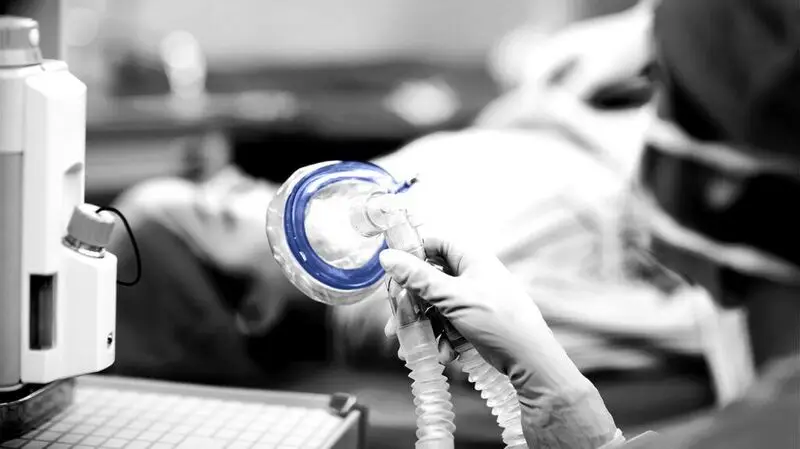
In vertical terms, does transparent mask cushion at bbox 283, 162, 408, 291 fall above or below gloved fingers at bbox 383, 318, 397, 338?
above

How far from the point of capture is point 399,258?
64 centimetres

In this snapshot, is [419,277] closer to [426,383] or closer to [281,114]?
[426,383]

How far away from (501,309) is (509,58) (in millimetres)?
2155

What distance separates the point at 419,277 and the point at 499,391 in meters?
0.12

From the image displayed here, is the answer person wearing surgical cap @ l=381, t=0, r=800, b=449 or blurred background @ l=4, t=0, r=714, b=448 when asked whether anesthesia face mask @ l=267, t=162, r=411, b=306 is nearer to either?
person wearing surgical cap @ l=381, t=0, r=800, b=449

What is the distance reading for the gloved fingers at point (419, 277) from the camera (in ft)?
2.08

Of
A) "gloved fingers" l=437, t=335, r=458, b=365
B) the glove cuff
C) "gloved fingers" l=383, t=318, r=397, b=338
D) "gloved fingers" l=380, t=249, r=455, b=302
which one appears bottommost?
the glove cuff

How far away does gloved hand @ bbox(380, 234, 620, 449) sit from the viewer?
24.8 inches

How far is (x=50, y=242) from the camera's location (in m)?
0.62

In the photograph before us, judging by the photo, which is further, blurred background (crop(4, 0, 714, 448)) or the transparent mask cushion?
blurred background (crop(4, 0, 714, 448))

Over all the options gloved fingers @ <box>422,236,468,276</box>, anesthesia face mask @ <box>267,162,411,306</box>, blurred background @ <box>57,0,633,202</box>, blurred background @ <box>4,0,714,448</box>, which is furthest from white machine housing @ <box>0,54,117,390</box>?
blurred background @ <box>57,0,633,202</box>

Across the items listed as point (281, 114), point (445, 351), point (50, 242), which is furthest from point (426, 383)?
point (281, 114)

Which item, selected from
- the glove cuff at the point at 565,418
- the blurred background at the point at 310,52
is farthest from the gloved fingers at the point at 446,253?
the blurred background at the point at 310,52

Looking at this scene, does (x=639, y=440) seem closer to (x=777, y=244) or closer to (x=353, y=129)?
(x=777, y=244)
